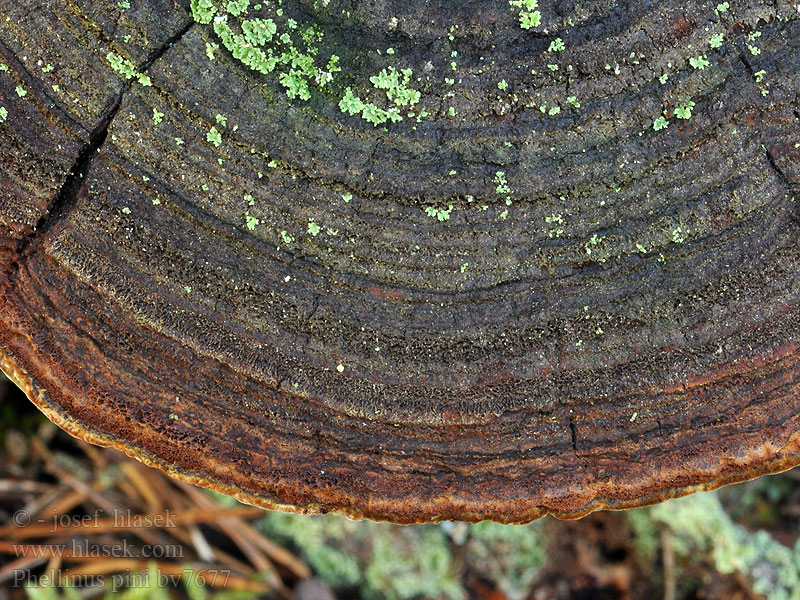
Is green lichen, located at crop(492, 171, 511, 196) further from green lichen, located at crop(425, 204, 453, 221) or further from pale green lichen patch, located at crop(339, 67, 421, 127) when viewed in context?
pale green lichen patch, located at crop(339, 67, 421, 127)

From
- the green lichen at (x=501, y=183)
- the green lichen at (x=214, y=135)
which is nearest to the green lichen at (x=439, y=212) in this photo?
the green lichen at (x=501, y=183)

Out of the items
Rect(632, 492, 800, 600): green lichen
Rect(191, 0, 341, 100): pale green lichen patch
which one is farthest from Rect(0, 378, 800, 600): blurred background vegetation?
Rect(191, 0, 341, 100): pale green lichen patch

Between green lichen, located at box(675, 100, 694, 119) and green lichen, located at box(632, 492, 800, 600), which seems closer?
green lichen, located at box(675, 100, 694, 119)

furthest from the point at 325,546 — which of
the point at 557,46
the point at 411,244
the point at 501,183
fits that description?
the point at 557,46

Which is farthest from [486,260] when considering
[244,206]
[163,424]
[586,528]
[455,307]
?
[586,528]

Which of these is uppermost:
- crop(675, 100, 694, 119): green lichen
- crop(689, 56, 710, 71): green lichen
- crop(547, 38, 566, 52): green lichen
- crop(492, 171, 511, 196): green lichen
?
crop(547, 38, 566, 52): green lichen

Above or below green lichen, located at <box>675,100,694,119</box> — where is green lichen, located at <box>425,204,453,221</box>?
below

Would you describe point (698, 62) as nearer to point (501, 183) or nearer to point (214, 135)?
point (501, 183)

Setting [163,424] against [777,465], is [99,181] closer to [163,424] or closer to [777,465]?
[163,424]
